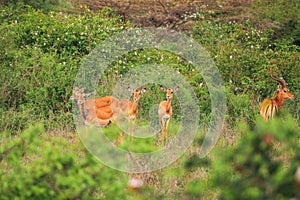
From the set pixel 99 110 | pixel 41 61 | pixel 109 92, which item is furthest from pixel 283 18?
pixel 99 110

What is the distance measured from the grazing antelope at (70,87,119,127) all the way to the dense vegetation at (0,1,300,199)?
0.33m

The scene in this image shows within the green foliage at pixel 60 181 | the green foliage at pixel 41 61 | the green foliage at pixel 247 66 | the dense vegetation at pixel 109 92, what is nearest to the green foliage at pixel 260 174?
the dense vegetation at pixel 109 92

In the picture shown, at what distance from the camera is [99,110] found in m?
7.31

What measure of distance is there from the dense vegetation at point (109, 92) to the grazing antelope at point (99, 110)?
0.33m

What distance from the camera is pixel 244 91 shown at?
396 inches

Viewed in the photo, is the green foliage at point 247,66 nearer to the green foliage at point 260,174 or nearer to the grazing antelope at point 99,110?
the grazing antelope at point 99,110

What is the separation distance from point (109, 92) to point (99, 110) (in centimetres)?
225

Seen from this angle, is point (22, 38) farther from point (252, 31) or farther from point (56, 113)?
point (252, 31)

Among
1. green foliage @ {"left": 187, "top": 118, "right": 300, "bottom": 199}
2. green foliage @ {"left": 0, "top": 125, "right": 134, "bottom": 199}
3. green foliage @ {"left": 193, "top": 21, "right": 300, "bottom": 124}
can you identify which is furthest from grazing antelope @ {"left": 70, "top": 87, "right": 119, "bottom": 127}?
green foliage @ {"left": 187, "top": 118, "right": 300, "bottom": 199}

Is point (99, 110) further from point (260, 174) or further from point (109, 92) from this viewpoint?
point (260, 174)

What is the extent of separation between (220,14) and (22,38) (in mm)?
5344

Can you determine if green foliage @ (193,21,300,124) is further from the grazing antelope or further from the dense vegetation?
the grazing antelope

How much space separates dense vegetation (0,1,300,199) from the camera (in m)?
3.73

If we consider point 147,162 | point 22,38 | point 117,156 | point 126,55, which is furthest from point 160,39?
point 117,156
